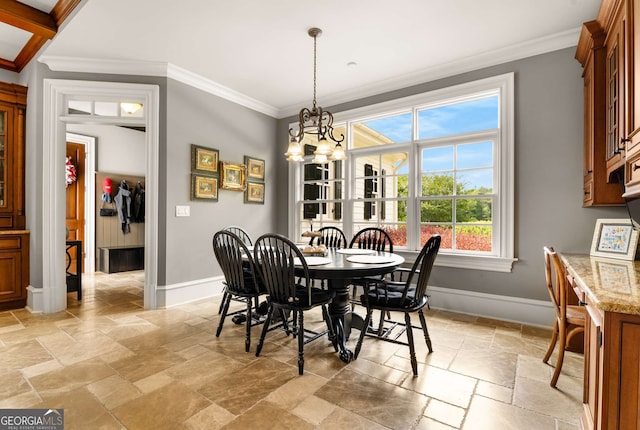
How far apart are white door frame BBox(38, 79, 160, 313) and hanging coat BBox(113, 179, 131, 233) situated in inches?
99.6

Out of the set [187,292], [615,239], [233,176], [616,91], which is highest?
[616,91]

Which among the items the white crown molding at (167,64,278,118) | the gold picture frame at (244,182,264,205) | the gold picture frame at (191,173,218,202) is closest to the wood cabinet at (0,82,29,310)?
the white crown molding at (167,64,278,118)

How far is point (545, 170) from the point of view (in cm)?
307

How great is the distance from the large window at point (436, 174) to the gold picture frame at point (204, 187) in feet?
5.22

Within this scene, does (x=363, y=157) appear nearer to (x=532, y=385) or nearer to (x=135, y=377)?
(x=532, y=385)

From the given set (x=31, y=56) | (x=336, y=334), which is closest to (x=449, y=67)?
(x=336, y=334)

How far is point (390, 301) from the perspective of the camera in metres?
2.30

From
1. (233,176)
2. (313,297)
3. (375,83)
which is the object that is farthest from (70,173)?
(313,297)

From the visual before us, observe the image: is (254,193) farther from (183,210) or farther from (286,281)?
(286,281)

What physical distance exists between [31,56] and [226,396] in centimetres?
418

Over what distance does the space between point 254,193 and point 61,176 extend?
90.0 inches

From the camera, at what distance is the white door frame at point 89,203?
18.6 feet

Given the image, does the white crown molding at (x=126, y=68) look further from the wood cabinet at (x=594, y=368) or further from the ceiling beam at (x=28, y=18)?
the wood cabinet at (x=594, y=368)

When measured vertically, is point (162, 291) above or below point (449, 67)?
below
